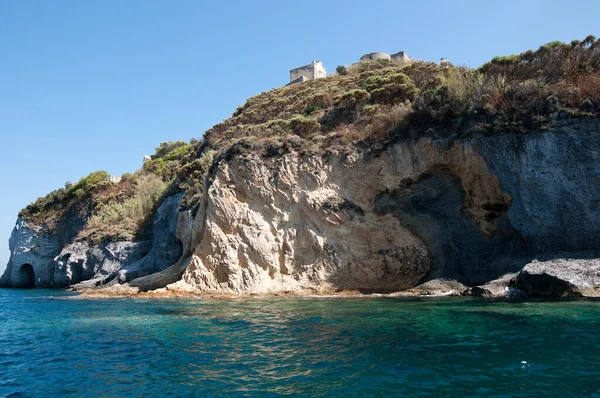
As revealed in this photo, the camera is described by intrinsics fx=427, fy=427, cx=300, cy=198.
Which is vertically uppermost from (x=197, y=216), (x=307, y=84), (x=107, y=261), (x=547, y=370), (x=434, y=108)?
(x=307, y=84)

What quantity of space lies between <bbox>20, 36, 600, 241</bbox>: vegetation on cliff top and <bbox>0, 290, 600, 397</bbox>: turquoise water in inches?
342

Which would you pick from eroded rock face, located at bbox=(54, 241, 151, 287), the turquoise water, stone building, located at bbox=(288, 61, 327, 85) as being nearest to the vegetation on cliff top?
eroded rock face, located at bbox=(54, 241, 151, 287)

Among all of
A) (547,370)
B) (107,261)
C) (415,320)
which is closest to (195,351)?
(415,320)

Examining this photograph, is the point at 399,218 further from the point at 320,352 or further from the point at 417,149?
the point at 320,352

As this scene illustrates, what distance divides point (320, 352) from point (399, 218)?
1274 cm

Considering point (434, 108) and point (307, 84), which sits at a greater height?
point (307, 84)

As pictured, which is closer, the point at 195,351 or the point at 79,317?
the point at 195,351

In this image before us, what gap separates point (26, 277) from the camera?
41750mm

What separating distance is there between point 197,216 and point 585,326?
1873cm

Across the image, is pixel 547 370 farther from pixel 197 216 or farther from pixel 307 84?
pixel 307 84

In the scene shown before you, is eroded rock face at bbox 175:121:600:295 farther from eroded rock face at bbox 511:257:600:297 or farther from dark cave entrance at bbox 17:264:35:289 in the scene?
dark cave entrance at bbox 17:264:35:289

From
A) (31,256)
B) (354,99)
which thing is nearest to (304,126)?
(354,99)

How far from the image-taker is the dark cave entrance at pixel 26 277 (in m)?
41.2

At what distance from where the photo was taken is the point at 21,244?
41.0 meters
